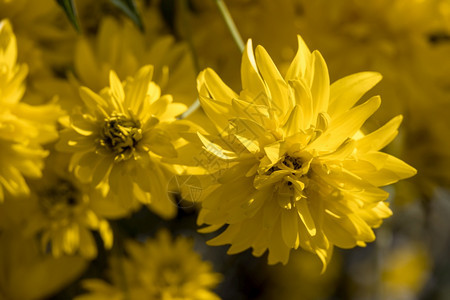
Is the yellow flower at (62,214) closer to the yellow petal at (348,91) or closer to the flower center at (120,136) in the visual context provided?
the flower center at (120,136)

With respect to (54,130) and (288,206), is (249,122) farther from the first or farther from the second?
(54,130)

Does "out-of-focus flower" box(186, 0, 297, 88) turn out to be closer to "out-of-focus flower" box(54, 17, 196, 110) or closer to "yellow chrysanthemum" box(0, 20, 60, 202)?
"out-of-focus flower" box(54, 17, 196, 110)

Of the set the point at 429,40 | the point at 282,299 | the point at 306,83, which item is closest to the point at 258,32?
the point at 429,40

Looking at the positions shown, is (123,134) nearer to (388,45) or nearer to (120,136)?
(120,136)

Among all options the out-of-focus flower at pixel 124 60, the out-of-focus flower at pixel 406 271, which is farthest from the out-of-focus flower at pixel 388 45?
the out-of-focus flower at pixel 406 271

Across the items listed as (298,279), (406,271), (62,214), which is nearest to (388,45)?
(62,214)

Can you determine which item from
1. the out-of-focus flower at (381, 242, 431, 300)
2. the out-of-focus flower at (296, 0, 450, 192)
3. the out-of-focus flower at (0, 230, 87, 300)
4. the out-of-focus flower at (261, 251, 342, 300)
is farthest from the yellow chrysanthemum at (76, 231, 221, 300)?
the out-of-focus flower at (381, 242, 431, 300)
